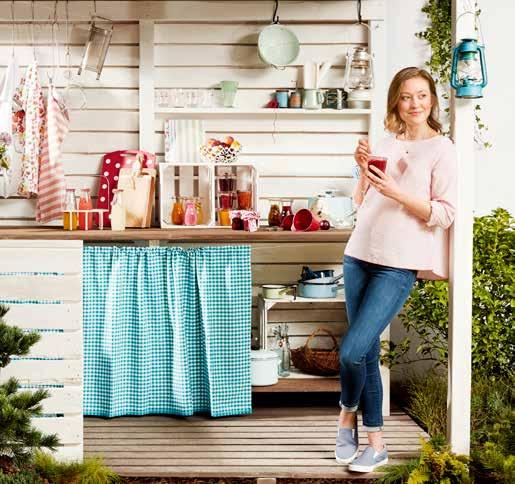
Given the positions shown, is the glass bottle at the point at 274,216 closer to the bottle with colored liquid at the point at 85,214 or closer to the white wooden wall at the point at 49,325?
the bottle with colored liquid at the point at 85,214

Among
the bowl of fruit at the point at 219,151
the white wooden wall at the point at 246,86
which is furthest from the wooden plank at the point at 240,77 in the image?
the bowl of fruit at the point at 219,151

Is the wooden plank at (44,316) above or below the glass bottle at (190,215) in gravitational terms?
below

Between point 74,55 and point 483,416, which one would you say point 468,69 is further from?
point 74,55

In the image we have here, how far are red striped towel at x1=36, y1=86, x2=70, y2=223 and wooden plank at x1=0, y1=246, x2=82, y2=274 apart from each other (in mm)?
1240

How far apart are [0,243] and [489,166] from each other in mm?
3006

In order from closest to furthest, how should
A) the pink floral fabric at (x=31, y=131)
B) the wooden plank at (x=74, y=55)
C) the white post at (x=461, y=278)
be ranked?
the white post at (x=461, y=278)
the pink floral fabric at (x=31, y=131)
the wooden plank at (x=74, y=55)

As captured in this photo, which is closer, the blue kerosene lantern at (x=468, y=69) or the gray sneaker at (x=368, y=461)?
the blue kerosene lantern at (x=468, y=69)

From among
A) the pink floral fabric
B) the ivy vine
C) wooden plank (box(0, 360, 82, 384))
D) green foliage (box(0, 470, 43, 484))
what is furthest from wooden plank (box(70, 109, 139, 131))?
green foliage (box(0, 470, 43, 484))

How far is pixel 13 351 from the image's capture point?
3.58 m

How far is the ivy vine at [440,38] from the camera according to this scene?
5535mm

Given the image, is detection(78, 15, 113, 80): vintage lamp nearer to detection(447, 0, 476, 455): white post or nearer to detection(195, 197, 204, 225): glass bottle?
detection(195, 197, 204, 225): glass bottle

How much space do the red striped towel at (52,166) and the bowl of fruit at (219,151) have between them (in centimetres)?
79

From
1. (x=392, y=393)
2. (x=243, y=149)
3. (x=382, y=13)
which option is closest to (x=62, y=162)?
(x=243, y=149)

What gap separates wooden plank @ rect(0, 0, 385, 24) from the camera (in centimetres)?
543
